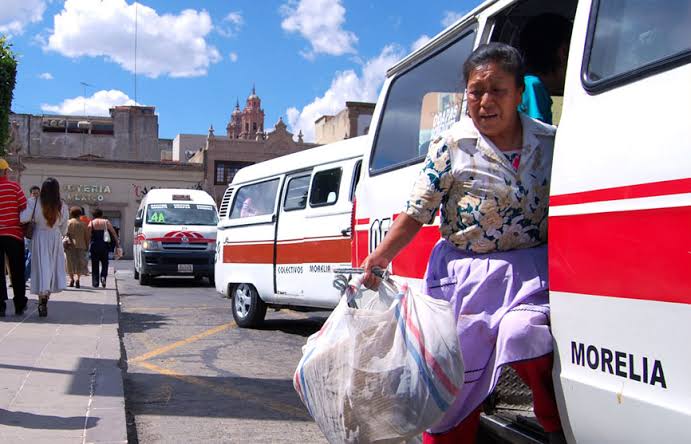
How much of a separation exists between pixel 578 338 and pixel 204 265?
16.0 metres

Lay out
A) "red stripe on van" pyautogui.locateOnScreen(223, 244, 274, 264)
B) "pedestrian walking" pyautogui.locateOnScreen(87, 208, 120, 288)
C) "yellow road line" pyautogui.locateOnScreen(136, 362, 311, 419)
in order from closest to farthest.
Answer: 1. "yellow road line" pyautogui.locateOnScreen(136, 362, 311, 419)
2. "red stripe on van" pyautogui.locateOnScreen(223, 244, 274, 264)
3. "pedestrian walking" pyautogui.locateOnScreen(87, 208, 120, 288)

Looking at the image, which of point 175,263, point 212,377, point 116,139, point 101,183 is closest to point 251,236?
point 212,377

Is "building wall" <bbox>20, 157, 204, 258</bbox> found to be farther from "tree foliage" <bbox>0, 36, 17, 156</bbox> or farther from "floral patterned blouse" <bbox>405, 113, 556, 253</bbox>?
"floral patterned blouse" <bbox>405, 113, 556, 253</bbox>

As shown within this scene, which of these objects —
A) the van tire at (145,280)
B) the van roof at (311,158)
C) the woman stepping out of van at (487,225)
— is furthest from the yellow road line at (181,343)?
the van tire at (145,280)

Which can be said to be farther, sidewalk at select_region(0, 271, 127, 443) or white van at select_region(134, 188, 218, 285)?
white van at select_region(134, 188, 218, 285)

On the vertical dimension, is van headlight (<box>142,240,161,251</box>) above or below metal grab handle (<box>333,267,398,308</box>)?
above

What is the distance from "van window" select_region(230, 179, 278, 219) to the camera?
32.0 ft

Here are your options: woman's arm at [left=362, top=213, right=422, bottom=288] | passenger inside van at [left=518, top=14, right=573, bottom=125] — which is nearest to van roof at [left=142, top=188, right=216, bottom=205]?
passenger inside van at [left=518, top=14, right=573, bottom=125]

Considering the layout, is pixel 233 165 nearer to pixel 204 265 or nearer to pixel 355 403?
pixel 204 265

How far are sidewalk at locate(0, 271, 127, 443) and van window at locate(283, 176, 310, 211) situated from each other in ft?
8.35

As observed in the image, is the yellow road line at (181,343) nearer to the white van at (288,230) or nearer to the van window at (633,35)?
the white van at (288,230)

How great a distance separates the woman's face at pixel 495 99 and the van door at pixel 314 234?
16.3 feet

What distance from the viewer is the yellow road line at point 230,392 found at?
18.6 ft

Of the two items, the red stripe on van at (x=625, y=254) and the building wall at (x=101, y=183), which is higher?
the building wall at (x=101, y=183)
